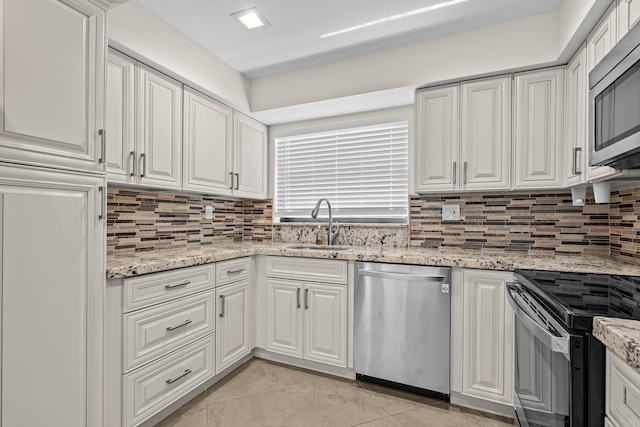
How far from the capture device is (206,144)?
2.54m

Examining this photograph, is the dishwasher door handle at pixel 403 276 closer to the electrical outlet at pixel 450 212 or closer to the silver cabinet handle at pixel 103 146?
the electrical outlet at pixel 450 212

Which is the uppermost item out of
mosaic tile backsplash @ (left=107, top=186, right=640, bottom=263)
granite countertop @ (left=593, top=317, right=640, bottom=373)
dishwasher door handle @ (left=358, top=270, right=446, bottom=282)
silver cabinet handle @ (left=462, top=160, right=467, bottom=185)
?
silver cabinet handle @ (left=462, top=160, right=467, bottom=185)

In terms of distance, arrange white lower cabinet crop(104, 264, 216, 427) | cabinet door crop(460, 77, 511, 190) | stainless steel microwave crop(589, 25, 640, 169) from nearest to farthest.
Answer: stainless steel microwave crop(589, 25, 640, 169), white lower cabinet crop(104, 264, 216, 427), cabinet door crop(460, 77, 511, 190)

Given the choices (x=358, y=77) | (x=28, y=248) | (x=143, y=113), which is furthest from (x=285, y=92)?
(x=28, y=248)

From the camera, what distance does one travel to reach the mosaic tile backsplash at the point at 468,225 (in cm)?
213

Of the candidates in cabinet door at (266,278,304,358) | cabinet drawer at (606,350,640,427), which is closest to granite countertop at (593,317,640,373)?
cabinet drawer at (606,350,640,427)

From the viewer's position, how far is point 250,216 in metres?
3.45

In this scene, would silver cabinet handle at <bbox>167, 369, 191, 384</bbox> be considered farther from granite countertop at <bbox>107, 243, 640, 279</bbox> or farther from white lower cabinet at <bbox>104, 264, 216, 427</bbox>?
granite countertop at <bbox>107, 243, 640, 279</bbox>

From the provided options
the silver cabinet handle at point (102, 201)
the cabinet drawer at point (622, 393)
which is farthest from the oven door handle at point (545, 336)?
the silver cabinet handle at point (102, 201)

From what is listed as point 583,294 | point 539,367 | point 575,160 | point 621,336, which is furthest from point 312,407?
point 575,160

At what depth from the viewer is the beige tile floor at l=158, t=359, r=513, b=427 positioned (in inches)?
72.3

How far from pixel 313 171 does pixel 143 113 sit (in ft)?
5.22

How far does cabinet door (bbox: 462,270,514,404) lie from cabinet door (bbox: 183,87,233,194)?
195cm

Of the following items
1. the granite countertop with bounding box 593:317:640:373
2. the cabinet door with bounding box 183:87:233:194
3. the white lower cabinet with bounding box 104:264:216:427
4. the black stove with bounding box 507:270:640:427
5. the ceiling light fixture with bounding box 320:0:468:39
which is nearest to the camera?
the granite countertop with bounding box 593:317:640:373
